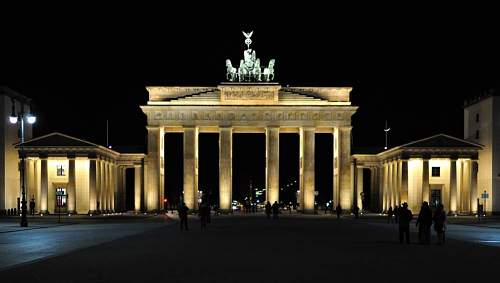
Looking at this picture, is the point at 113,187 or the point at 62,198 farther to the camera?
the point at 113,187

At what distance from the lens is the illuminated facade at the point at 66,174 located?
8938 cm

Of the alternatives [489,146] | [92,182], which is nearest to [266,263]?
[92,182]

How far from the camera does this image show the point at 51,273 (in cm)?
2072

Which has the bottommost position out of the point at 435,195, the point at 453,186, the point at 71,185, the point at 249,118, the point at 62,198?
the point at 62,198

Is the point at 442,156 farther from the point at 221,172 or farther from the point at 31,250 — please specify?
the point at 31,250

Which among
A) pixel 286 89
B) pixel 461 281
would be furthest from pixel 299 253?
pixel 286 89

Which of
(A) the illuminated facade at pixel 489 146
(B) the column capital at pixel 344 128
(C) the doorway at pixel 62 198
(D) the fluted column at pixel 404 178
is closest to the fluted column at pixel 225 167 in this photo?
(B) the column capital at pixel 344 128

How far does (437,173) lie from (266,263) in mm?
73943

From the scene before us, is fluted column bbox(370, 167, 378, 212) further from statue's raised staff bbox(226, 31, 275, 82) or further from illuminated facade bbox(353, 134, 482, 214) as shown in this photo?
statue's raised staff bbox(226, 31, 275, 82)

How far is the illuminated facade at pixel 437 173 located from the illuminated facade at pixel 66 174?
35.6 meters

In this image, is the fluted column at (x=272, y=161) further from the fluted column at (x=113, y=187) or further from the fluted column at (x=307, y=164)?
the fluted column at (x=113, y=187)

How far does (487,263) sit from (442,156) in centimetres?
6868

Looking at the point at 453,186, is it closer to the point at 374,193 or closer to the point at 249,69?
the point at 374,193

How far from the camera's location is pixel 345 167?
10056 cm
